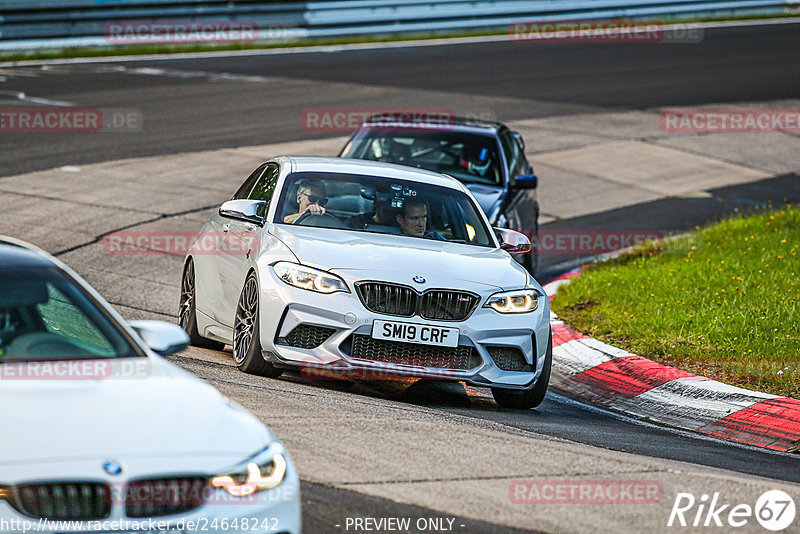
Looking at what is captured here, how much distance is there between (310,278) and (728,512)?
→ 3109mm

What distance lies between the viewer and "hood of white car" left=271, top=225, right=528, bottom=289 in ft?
25.2

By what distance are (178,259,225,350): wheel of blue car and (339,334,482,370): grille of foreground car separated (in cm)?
210

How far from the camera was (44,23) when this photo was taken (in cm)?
2512

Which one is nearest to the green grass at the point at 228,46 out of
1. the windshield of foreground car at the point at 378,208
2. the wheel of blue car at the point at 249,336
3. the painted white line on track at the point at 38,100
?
the painted white line on track at the point at 38,100

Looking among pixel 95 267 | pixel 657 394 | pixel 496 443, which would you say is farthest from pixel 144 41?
pixel 496 443

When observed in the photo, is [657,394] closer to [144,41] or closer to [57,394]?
[57,394]

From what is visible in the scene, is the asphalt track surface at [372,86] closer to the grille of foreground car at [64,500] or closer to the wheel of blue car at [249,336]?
the wheel of blue car at [249,336]

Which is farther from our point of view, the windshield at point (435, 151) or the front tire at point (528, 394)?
the windshield at point (435, 151)

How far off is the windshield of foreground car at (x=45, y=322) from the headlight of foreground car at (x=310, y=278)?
2548 mm

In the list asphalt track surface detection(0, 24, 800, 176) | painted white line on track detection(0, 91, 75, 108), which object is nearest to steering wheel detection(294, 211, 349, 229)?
asphalt track surface detection(0, 24, 800, 176)

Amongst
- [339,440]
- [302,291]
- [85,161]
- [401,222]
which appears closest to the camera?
[339,440]

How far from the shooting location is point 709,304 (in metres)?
10.6

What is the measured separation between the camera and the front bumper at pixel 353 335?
7496 millimetres

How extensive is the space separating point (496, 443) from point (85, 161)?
11.8m
